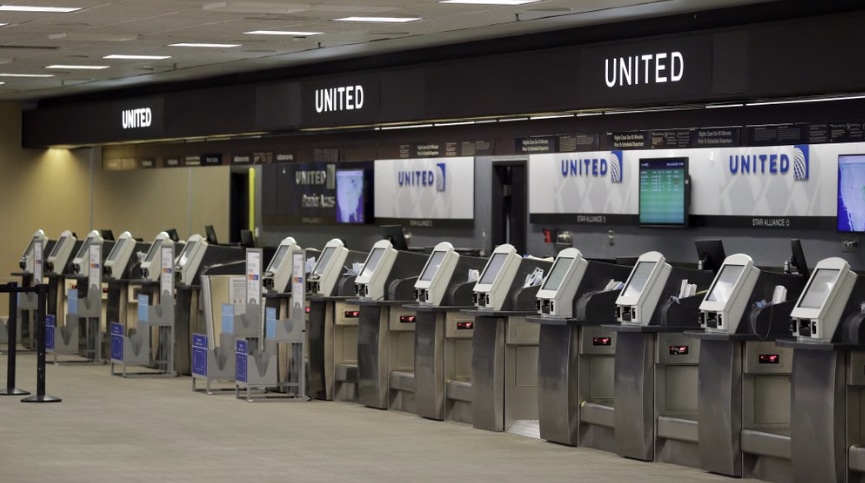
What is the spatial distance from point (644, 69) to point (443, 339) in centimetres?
260

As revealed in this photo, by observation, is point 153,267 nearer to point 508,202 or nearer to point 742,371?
point 508,202

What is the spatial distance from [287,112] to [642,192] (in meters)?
3.85

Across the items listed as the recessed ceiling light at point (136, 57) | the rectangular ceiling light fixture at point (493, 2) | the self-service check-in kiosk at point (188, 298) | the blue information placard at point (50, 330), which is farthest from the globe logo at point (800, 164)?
the blue information placard at point (50, 330)

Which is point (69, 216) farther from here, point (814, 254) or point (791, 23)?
point (791, 23)

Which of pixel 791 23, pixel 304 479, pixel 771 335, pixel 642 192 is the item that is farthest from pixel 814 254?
pixel 304 479

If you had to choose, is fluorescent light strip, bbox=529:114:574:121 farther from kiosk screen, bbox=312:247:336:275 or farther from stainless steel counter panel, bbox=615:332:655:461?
stainless steel counter panel, bbox=615:332:655:461

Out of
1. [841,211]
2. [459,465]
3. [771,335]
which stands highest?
[841,211]

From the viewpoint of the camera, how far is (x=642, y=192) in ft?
54.1

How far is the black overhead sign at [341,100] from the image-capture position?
15.4m

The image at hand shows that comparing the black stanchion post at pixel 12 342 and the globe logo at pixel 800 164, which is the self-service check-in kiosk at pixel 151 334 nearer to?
the black stanchion post at pixel 12 342

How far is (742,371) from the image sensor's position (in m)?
9.45

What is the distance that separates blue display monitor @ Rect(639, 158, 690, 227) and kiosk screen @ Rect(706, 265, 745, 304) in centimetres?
616

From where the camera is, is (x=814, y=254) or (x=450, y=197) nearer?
(x=814, y=254)

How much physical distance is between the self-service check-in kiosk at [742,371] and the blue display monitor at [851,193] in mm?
4452
